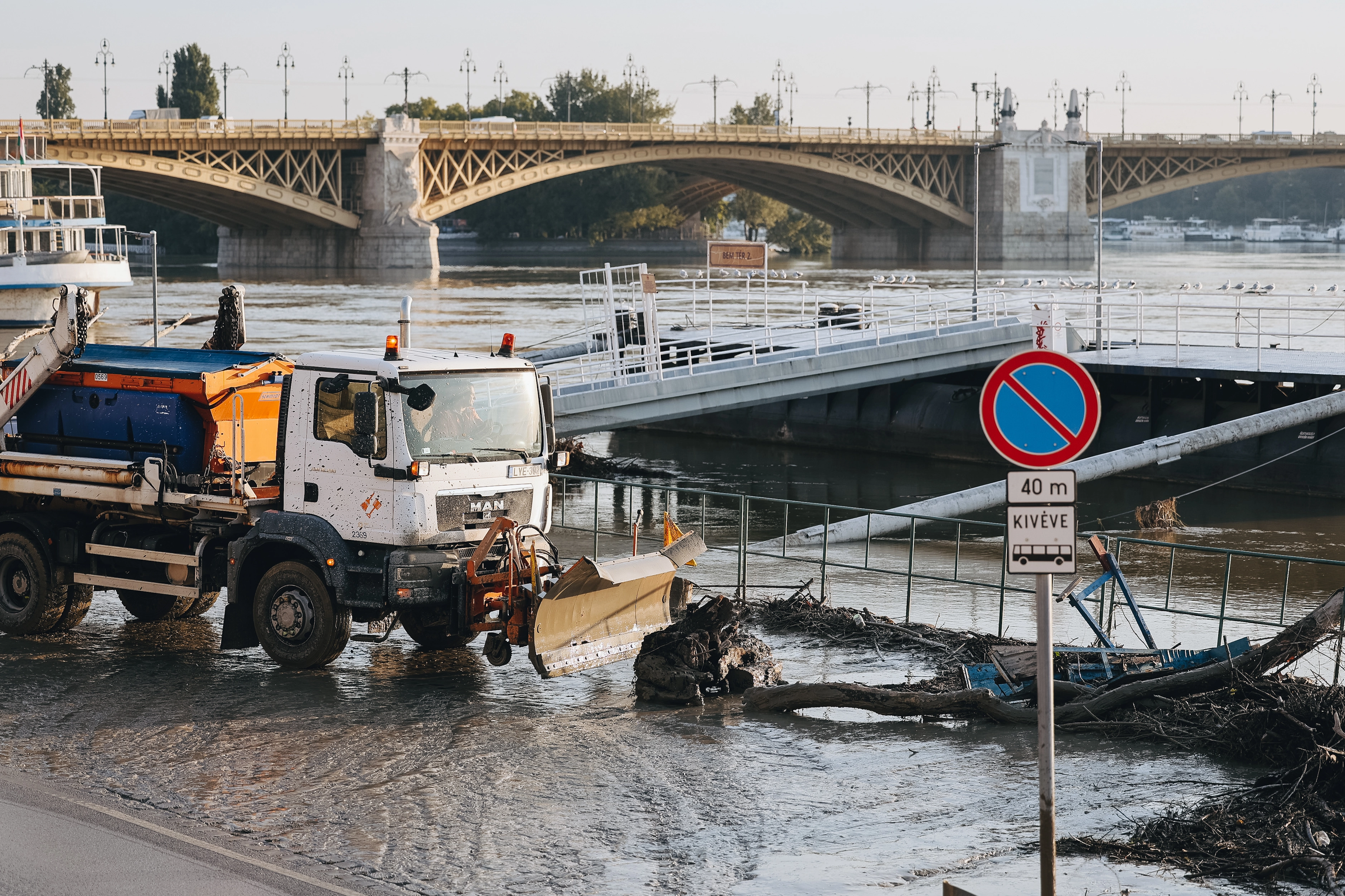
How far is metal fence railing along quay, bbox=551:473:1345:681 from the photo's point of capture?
47.5 feet

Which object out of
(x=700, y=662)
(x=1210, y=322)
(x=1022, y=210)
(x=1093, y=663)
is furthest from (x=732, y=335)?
(x=1022, y=210)

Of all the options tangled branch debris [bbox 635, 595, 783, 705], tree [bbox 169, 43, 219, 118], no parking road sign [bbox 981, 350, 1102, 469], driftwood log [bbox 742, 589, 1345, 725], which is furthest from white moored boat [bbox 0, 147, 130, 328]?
tree [bbox 169, 43, 219, 118]

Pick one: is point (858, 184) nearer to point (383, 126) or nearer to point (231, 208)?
point (383, 126)

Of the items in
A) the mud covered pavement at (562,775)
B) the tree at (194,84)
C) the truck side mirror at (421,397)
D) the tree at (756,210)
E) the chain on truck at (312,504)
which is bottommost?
the mud covered pavement at (562,775)

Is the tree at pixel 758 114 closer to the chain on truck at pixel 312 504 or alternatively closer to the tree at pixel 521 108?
the tree at pixel 521 108

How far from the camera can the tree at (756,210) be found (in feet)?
469

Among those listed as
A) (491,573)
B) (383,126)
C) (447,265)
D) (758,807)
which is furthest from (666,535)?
(447,265)

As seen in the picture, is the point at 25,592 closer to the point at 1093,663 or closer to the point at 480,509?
the point at 480,509

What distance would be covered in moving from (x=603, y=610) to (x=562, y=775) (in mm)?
2032

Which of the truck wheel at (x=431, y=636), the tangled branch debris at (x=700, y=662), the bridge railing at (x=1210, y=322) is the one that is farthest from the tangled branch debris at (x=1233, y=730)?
the bridge railing at (x=1210, y=322)

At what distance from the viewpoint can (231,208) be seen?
277 ft

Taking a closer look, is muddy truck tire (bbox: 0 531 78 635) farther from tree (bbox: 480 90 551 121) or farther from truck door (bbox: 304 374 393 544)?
tree (bbox: 480 90 551 121)

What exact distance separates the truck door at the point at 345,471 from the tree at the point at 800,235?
13360cm

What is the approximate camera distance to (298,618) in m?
11.8
